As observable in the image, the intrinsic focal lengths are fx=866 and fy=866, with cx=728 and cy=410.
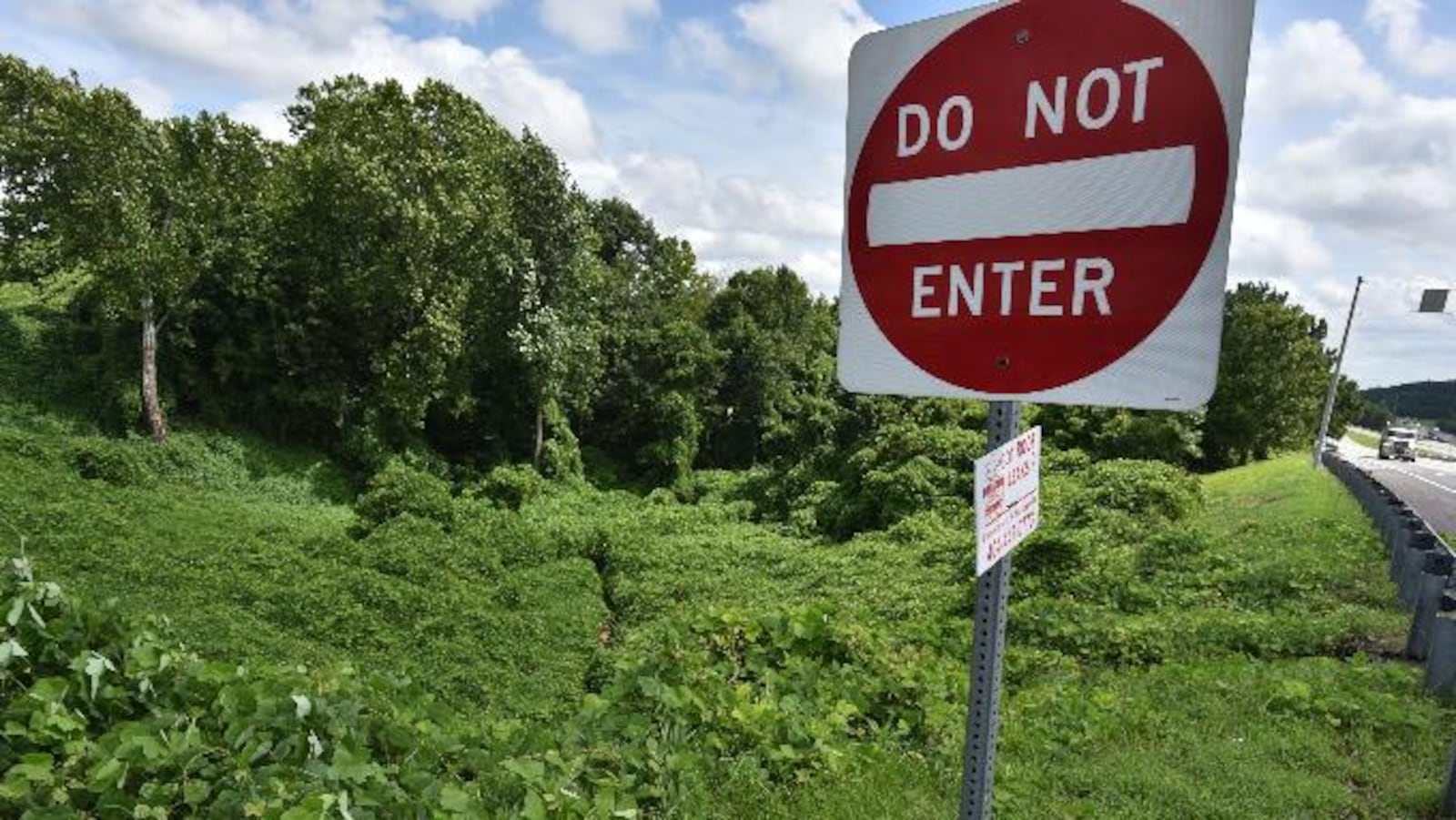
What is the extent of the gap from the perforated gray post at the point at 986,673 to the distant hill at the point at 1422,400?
103937 millimetres

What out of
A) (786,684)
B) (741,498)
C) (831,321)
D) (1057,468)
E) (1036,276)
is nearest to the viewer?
(1036,276)

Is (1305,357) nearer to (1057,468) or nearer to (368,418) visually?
(1057,468)

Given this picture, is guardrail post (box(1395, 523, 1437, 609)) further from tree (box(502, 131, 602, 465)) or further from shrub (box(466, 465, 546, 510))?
tree (box(502, 131, 602, 465))

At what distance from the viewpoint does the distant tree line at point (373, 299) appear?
58.7ft

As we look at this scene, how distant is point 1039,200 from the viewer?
3.98 feet

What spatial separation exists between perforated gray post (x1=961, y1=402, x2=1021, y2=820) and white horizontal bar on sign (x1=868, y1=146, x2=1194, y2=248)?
0.28 m

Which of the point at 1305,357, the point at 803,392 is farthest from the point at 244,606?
the point at 1305,357

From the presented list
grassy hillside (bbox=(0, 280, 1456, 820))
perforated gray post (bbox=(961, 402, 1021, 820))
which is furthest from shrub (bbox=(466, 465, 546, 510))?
perforated gray post (bbox=(961, 402, 1021, 820))

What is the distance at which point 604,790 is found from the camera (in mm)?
2701

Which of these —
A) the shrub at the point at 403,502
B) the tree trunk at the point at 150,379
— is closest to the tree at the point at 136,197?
the tree trunk at the point at 150,379

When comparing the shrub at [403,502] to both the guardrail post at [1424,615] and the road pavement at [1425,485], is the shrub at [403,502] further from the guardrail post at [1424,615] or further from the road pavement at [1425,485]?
the road pavement at [1425,485]

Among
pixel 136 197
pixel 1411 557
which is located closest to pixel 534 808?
pixel 1411 557

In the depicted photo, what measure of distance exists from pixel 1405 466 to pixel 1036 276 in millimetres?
35759

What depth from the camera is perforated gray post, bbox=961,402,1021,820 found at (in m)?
1.35
